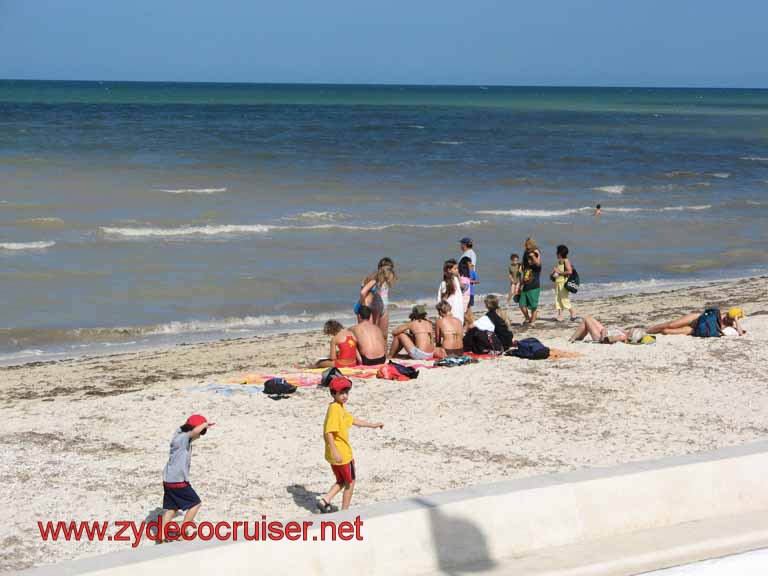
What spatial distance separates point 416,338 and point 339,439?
5219mm

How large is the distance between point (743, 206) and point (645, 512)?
102 ft

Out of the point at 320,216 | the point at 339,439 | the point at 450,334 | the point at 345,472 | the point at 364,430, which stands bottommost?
the point at 320,216

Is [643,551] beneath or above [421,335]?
above

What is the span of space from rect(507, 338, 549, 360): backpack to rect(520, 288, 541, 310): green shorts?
10.9ft

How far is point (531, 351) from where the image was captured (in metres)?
12.1

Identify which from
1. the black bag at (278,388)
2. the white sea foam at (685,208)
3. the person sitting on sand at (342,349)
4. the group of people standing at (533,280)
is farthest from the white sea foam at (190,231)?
the black bag at (278,388)

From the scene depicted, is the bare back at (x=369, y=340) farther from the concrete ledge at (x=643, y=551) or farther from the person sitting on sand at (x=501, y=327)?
the concrete ledge at (x=643, y=551)

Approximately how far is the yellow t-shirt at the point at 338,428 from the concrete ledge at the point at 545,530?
69.2 inches

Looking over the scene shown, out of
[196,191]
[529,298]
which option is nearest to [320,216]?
[196,191]

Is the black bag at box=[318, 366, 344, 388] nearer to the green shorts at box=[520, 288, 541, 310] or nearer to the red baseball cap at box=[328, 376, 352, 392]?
the red baseball cap at box=[328, 376, 352, 392]

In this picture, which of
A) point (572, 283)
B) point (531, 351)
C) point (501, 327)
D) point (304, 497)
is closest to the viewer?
point (304, 497)

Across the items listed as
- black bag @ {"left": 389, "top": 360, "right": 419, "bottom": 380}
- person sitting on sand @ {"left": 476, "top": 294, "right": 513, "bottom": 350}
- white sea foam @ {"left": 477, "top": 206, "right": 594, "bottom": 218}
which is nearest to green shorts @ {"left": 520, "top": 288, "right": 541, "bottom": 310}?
person sitting on sand @ {"left": 476, "top": 294, "right": 513, "bottom": 350}

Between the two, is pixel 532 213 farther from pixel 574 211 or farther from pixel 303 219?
pixel 303 219

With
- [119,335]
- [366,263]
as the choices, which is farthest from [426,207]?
[119,335]
